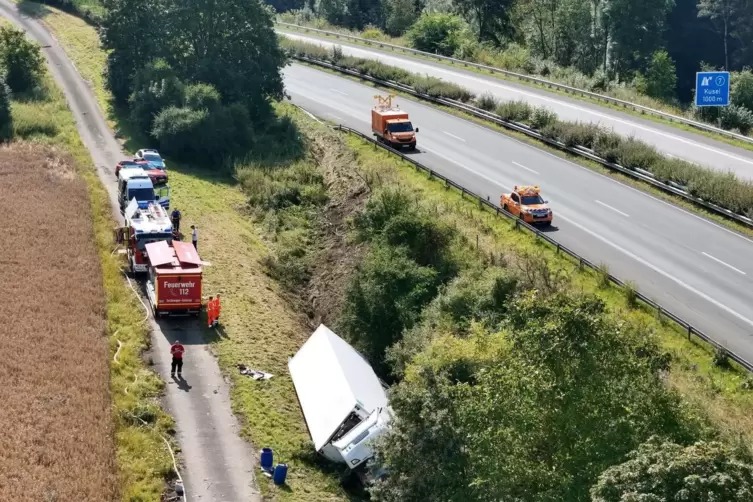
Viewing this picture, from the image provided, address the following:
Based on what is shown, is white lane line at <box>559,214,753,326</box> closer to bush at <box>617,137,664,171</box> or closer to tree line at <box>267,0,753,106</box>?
bush at <box>617,137,664,171</box>

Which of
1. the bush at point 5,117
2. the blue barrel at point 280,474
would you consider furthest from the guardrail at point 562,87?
the blue barrel at point 280,474

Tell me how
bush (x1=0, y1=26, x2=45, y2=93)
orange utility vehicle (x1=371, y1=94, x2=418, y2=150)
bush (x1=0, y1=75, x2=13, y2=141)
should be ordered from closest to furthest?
orange utility vehicle (x1=371, y1=94, x2=418, y2=150), bush (x1=0, y1=75, x2=13, y2=141), bush (x1=0, y1=26, x2=45, y2=93)

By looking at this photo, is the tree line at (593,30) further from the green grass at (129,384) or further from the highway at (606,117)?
the green grass at (129,384)

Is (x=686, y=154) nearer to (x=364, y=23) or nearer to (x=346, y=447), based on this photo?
(x=346, y=447)

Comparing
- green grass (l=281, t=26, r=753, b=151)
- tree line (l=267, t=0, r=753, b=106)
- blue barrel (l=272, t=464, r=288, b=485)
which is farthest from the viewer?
tree line (l=267, t=0, r=753, b=106)

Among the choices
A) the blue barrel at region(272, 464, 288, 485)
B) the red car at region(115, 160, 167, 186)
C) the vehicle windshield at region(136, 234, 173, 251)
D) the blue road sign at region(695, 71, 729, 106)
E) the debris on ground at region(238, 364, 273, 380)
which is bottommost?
the blue barrel at region(272, 464, 288, 485)

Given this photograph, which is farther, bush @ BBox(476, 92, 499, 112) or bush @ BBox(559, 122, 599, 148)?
bush @ BBox(476, 92, 499, 112)

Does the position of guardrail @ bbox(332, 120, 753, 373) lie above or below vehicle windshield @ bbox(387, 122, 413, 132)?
below

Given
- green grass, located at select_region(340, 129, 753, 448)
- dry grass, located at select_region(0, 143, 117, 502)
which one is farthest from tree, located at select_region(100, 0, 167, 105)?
green grass, located at select_region(340, 129, 753, 448)
